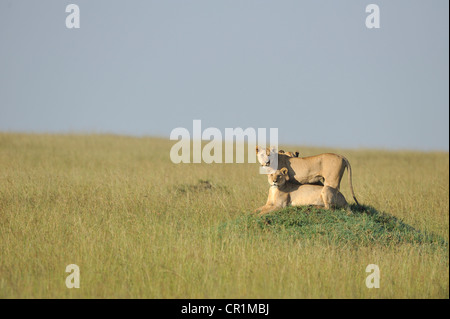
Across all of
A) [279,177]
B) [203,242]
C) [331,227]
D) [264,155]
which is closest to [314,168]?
[279,177]

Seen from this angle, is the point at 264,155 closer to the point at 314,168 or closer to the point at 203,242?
the point at 314,168

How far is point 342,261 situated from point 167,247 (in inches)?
105

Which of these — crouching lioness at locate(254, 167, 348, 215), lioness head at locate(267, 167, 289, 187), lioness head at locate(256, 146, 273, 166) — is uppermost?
lioness head at locate(256, 146, 273, 166)

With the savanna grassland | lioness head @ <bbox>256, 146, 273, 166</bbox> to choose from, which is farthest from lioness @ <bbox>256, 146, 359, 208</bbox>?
the savanna grassland

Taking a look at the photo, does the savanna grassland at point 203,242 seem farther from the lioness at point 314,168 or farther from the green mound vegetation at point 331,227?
the lioness at point 314,168

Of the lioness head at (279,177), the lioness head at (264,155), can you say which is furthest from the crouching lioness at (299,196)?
the lioness head at (264,155)

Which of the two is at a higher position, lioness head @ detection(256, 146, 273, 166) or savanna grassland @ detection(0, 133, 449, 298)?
lioness head @ detection(256, 146, 273, 166)

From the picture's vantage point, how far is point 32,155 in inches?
895

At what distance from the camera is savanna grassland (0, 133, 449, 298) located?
760 cm

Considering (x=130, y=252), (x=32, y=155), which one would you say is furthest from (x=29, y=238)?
(x=32, y=155)

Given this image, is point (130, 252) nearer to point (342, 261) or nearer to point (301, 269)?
point (301, 269)

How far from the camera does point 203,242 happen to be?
9477 millimetres

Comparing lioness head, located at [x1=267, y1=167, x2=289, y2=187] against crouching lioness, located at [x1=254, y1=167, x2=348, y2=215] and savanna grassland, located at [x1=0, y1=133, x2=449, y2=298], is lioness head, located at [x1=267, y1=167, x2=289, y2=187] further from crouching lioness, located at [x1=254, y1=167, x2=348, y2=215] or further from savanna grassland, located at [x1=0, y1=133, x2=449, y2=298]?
savanna grassland, located at [x1=0, y1=133, x2=449, y2=298]
